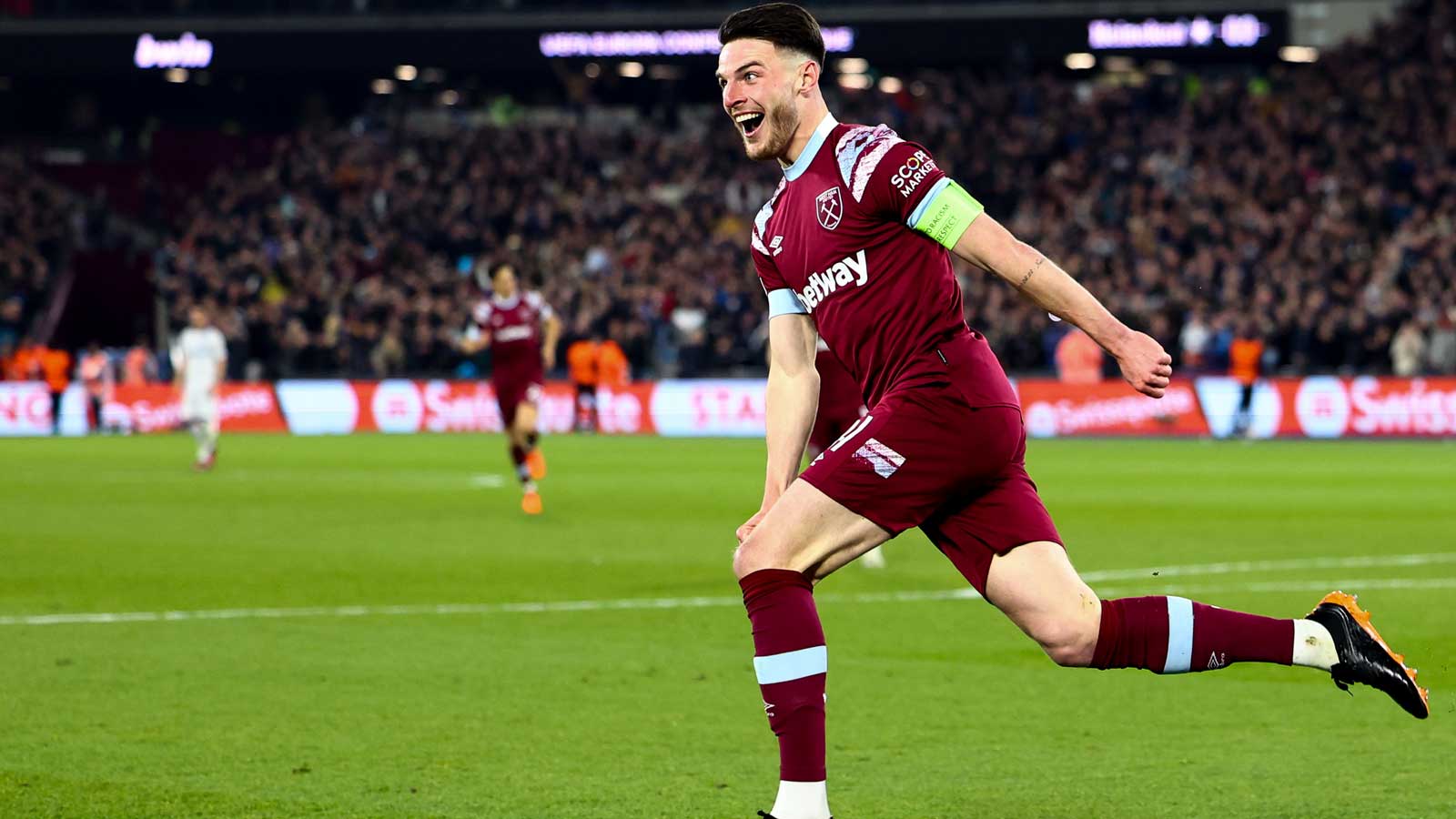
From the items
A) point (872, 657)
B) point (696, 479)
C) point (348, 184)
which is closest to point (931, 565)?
point (872, 657)

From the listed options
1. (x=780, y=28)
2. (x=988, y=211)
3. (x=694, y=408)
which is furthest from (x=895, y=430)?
(x=988, y=211)

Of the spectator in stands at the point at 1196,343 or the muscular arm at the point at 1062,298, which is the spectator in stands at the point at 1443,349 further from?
the muscular arm at the point at 1062,298

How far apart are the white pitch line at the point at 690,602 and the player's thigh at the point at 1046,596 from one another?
18.6ft

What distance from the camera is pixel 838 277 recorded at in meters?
5.24

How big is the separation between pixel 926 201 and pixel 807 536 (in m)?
0.92

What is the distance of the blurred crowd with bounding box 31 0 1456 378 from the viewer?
35906mm

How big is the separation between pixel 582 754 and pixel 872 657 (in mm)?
2700

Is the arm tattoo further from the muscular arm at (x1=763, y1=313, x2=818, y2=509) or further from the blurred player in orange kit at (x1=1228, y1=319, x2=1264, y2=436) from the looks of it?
the blurred player in orange kit at (x1=1228, y1=319, x2=1264, y2=436)

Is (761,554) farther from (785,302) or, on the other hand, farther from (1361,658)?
(1361,658)

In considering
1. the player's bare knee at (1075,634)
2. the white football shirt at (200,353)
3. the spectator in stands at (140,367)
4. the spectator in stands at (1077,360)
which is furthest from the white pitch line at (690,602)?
the spectator in stands at (140,367)

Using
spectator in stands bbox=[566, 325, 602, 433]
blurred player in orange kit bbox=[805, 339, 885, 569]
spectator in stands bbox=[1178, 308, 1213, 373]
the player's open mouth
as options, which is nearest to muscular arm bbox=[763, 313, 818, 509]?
the player's open mouth

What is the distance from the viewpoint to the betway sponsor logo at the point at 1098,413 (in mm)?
34375

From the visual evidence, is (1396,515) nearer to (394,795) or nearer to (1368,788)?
(1368,788)

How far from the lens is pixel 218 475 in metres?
24.3
